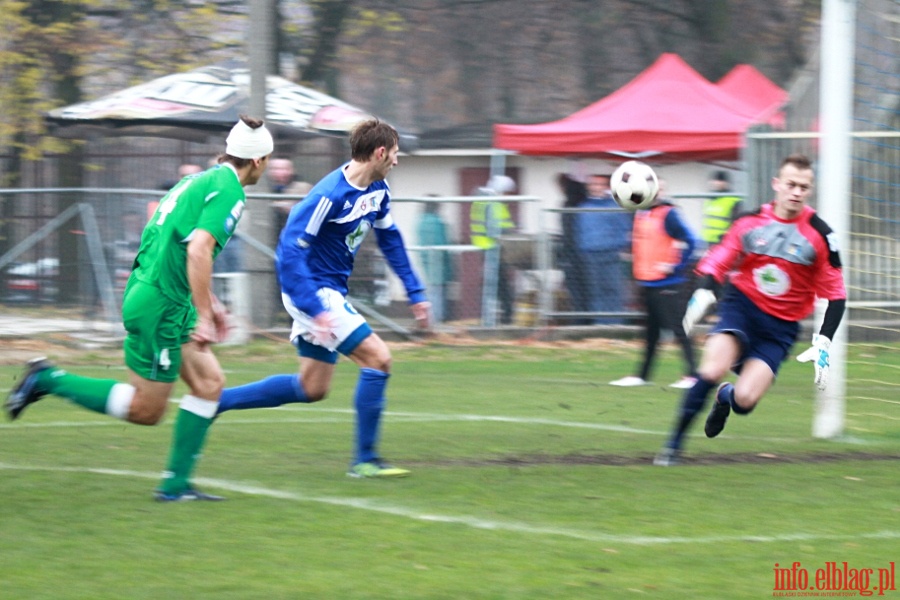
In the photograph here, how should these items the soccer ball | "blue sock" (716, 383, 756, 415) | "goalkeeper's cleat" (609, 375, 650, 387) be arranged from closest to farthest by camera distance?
"blue sock" (716, 383, 756, 415)
the soccer ball
"goalkeeper's cleat" (609, 375, 650, 387)

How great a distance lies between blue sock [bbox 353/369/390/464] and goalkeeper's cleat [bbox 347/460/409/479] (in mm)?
52

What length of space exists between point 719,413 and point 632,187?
3670mm

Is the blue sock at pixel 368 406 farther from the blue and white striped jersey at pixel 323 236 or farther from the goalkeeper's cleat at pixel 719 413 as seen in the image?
the goalkeeper's cleat at pixel 719 413

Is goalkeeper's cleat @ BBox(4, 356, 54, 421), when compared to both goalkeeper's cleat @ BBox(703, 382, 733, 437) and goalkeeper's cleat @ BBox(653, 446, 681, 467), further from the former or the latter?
goalkeeper's cleat @ BBox(703, 382, 733, 437)

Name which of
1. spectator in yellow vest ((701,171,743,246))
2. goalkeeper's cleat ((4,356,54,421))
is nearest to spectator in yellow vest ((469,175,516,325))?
spectator in yellow vest ((701,171,743,246))

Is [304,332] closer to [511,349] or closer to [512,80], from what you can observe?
[511,349]

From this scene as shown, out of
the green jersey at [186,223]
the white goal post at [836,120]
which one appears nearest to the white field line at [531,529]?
the green jersey at [186,223]

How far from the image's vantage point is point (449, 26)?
25.3m

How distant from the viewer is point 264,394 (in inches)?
285

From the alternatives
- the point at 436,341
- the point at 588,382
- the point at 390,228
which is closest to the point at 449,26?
the point at 436,341

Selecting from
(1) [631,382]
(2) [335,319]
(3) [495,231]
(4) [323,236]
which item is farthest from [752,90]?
(2) [335,319]

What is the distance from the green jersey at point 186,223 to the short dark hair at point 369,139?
103 cm

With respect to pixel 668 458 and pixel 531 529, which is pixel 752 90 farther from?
pixel 531 529

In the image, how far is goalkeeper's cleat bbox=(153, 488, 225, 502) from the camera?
245 inches
